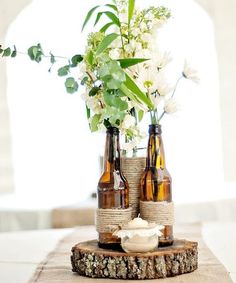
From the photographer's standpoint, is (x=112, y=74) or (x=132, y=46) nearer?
(x=112, y=74)

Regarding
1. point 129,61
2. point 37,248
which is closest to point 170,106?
point 129,61

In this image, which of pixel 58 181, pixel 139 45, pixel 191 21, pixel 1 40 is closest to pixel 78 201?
pixel 58 181

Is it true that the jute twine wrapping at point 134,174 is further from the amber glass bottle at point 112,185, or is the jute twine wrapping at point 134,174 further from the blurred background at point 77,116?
the blurred background at point 77,116

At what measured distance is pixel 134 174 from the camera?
1.26 metres

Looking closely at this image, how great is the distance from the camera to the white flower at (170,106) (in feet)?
4.04

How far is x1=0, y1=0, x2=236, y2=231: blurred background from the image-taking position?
3506mm

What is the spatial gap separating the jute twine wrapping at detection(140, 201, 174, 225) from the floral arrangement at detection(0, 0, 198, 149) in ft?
0.46

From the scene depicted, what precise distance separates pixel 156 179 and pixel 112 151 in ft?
0.38

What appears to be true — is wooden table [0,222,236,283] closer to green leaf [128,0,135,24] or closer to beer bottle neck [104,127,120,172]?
beer bottle neck [104,127,120,172]

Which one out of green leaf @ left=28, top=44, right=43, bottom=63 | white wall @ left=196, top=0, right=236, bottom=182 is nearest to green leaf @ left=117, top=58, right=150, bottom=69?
green leaf @ left=28, top=44, right=43, bottom=63

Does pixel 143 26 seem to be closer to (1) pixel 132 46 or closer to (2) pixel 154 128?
(1) pixel 132 46

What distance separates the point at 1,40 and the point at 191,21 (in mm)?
1233

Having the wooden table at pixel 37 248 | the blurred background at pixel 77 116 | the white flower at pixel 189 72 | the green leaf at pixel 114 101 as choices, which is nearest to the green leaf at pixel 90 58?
the green leaf at pixel 114 101

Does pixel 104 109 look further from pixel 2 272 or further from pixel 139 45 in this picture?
pixel 2 272
